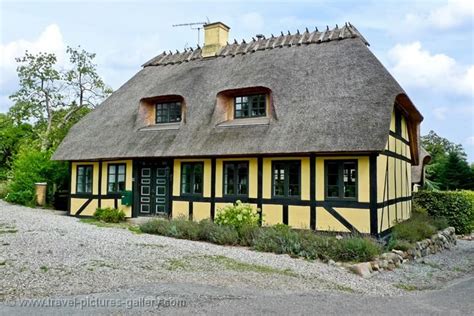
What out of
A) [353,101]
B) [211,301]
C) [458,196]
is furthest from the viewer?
[458,196]

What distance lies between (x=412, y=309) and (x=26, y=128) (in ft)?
91.8

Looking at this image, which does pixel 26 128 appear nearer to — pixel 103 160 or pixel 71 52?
pixel 71 52

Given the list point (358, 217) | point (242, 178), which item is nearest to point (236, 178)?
point (242, 178)

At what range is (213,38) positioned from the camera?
17281 mm

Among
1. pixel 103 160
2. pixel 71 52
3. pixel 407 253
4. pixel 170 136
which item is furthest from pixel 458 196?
pixel 71 52

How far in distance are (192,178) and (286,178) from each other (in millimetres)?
3313

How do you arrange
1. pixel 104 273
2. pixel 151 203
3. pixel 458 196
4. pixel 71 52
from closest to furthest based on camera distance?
1. pixel 104 273
2. pixel 151 203
3. pixel 458 196
4. pixel 71 52

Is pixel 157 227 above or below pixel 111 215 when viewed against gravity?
below

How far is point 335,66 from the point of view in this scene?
1310 centimetres

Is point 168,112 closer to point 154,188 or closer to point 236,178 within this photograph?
point 154,188

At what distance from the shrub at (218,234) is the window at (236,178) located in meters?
1.69

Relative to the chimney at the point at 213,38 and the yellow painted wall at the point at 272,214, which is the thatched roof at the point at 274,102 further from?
the yellow painted wall at the point at 272,214

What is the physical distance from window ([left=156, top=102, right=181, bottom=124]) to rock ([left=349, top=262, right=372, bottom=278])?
28.6ft

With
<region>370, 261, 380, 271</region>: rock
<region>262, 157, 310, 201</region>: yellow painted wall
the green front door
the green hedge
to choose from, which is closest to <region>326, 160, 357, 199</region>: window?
<region>262, 157, 310, 201</region>: yellow painted wall
